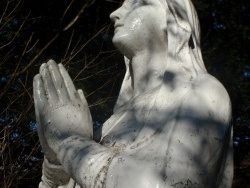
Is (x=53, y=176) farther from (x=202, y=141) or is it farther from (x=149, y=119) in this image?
(x=202, y=141)

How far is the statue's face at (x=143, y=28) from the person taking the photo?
2.85 m

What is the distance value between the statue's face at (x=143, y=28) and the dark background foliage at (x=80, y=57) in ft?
14.8

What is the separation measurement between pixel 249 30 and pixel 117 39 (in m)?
7.66

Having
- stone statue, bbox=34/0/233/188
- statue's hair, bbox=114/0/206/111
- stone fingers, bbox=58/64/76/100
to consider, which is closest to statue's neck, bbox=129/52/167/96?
stone statue, bbox=34/0/233/188

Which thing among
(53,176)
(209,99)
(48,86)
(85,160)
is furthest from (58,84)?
(209,99)

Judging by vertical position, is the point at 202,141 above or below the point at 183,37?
below

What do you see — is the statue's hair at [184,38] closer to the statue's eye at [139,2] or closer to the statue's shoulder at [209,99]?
the statue's shoulder at [209,99]

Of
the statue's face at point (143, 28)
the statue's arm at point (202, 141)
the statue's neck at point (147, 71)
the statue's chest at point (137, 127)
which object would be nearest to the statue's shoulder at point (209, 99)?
the statue's arm at point (202, 141)

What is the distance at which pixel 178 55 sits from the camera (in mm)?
2572

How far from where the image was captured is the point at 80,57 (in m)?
9.09

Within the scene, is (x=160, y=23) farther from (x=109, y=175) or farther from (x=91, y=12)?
(x=91, y=12)

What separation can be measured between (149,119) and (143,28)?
638 mm

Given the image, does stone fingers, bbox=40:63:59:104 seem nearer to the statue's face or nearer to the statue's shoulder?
the statue's face

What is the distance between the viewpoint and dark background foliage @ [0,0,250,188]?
8.12 m
